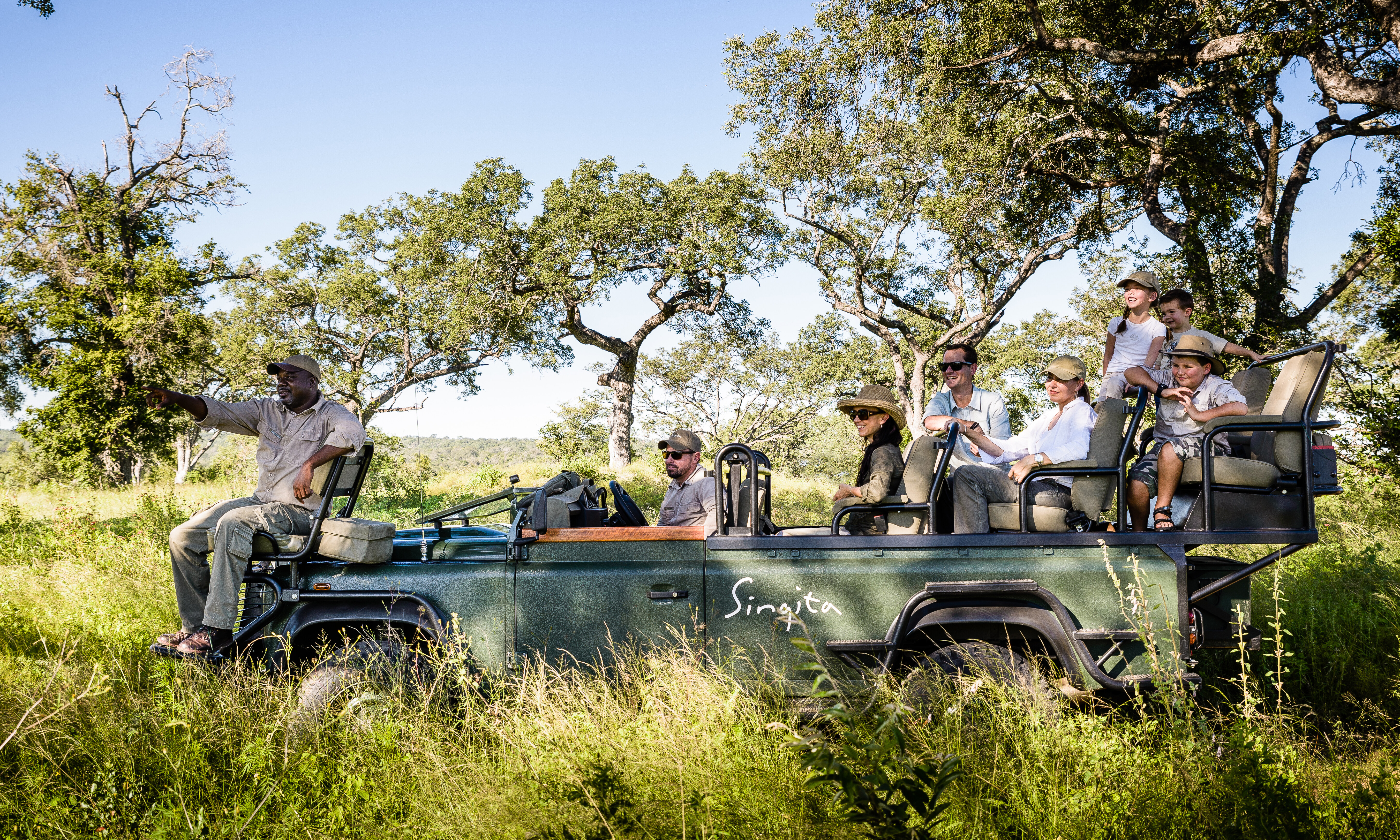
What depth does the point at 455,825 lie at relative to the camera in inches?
129

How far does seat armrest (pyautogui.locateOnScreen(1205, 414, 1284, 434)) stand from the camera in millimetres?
4148

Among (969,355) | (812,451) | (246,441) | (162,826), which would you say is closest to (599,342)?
(246,441)

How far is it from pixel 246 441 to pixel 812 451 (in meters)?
26.2

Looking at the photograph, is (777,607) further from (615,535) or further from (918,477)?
(918,477)

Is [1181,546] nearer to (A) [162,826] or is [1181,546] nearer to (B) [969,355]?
(B) [969,355]

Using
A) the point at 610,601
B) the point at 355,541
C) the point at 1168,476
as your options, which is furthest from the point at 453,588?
the point at 1168,476

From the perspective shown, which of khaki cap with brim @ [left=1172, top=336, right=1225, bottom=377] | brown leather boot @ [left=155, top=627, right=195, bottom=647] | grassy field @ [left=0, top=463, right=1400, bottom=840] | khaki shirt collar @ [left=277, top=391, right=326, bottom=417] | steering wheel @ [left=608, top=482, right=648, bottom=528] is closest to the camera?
grassy field @ [left=0, top=463, right=1400, bottom=840]

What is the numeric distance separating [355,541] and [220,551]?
696 mm

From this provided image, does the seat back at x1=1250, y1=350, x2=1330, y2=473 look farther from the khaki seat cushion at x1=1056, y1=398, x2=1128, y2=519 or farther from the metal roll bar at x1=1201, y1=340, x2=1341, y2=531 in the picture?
the khaki seat cushion at x1=1056, y1=398, x2=1128, y2=519

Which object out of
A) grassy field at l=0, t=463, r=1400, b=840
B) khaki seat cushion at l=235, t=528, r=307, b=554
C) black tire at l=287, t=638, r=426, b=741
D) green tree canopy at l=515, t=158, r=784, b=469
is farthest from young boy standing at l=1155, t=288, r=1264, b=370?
green tree canopy at l=515, t=158, r=784, b=469

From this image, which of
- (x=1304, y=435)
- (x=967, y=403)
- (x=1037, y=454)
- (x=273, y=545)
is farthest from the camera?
(x=967, y=403)

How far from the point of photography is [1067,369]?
495cm

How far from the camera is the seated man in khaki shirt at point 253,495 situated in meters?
4.40

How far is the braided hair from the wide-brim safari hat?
0.03 m
